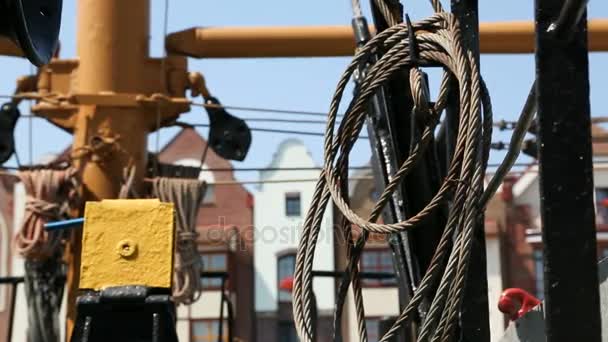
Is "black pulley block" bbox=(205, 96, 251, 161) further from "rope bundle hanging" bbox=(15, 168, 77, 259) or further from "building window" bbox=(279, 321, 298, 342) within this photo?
"building window" bbox=(279, 321, 298, 342)

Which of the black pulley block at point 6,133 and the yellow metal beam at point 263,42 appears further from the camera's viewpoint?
the black pulley block at point 6,133

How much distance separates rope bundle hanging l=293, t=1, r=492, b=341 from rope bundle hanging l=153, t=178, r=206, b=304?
4243mm

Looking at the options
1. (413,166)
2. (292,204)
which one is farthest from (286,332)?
(413,166)

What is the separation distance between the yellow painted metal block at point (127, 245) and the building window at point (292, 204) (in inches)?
1218

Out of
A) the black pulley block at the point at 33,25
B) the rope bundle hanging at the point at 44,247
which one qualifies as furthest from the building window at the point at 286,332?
the black pulley block at the point at 33,25

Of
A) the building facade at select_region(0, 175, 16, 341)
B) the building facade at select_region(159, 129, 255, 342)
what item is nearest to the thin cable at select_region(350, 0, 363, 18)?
the building facade at select_region(0, 175, 16, 341)

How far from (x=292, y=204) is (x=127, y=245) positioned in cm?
3147

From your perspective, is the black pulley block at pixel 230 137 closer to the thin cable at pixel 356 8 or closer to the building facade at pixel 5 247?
the thin cable at pixel 356 8

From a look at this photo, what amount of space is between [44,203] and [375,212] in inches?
185

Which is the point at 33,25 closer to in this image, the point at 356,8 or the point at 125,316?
the point at 125,316

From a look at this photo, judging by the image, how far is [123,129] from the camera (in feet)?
26.1

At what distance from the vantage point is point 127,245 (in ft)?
10.8

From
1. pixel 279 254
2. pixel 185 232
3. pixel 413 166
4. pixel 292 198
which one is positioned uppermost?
pixel 292 198

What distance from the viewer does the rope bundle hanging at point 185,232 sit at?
25.7 feet
